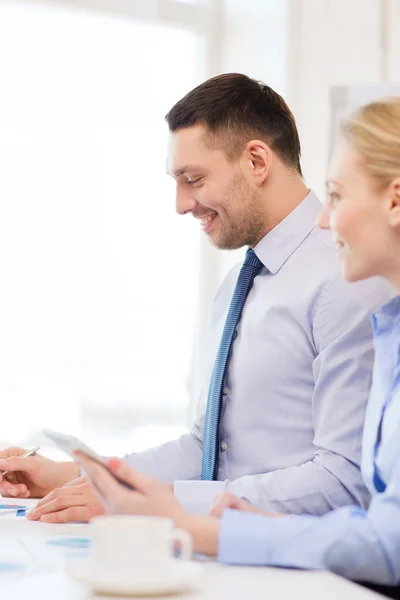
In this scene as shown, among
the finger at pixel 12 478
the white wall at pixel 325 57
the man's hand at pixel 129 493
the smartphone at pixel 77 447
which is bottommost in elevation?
the finger at pixel 12 478

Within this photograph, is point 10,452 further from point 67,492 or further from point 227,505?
point 227,505

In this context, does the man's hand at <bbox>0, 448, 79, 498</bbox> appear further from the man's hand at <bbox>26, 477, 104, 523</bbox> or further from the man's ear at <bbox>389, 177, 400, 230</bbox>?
the man's ear at <bbox>389, 177, 400, 230</bbox>

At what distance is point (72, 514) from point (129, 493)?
1.10 ft

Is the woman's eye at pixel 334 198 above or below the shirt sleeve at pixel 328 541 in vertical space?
above

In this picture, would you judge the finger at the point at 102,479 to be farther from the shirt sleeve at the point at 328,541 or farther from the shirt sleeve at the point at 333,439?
the shirt sleeve at the point at 333,439

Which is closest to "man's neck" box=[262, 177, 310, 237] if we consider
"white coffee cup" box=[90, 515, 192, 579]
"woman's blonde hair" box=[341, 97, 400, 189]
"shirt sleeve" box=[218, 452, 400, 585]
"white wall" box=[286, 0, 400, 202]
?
"woman's blonde hair" box=[341, 97, 400, 189]

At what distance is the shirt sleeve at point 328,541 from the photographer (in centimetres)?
113

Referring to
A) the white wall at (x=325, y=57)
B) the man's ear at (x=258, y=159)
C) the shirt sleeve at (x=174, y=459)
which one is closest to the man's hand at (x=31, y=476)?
the shirt sleeve at (x=174, y=459)

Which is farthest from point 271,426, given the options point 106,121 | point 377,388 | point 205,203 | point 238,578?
point 106,121

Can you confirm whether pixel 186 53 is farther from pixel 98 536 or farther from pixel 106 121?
pixel 98 536

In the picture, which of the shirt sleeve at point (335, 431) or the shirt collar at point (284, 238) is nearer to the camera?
the shirt sleeve at point (335, 431)

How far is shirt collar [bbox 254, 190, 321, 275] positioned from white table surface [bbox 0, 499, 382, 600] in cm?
86

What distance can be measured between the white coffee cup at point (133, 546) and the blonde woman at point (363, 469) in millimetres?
220

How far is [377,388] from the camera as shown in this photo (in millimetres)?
1420
